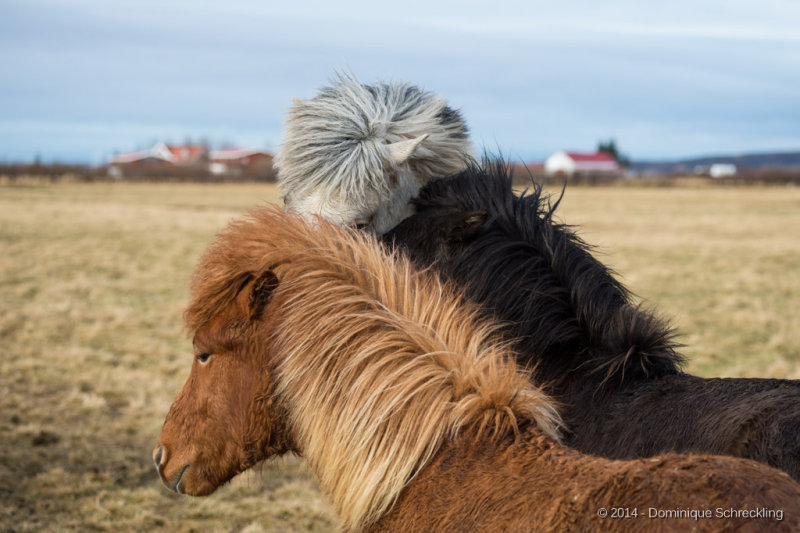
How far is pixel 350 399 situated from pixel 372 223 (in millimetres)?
1330

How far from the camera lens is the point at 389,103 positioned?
3365mm

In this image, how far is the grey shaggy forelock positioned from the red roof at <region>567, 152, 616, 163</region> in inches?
4665

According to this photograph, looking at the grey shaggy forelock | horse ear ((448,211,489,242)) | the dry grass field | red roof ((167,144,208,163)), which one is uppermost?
red roof ((167,144,208,163))

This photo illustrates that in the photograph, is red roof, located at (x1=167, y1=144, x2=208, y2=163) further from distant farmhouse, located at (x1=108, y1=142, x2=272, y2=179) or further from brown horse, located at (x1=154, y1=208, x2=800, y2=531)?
brown horse, located at (x1=154, y1=208, x2=800, y2=531)

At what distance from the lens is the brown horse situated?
148cm

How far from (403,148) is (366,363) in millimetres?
1428

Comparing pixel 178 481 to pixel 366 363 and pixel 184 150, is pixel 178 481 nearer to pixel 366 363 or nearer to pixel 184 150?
pixel 366 363

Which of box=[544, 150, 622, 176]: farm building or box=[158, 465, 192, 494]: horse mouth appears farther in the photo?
box=[544, 150, 622, 176]: farm building

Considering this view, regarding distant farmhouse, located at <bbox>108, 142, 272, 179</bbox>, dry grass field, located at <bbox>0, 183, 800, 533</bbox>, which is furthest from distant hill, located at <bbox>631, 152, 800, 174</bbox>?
dry grass field, located at <bbox>0, 183, 800, 533</bbox>

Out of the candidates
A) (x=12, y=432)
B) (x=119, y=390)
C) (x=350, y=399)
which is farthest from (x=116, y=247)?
(x=350, y=399)

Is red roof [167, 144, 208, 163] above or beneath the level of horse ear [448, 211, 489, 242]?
above

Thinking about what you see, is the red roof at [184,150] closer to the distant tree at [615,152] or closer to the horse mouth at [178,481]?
the distant tree at [615,152]

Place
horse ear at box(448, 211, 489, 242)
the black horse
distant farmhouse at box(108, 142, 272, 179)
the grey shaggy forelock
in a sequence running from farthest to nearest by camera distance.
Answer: distant farmhouse at box(108, 142, 272, 179) < the grey shaggy forelock < horse ear at box(448, 211, 489, 242) < the black horse

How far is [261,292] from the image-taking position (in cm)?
211
